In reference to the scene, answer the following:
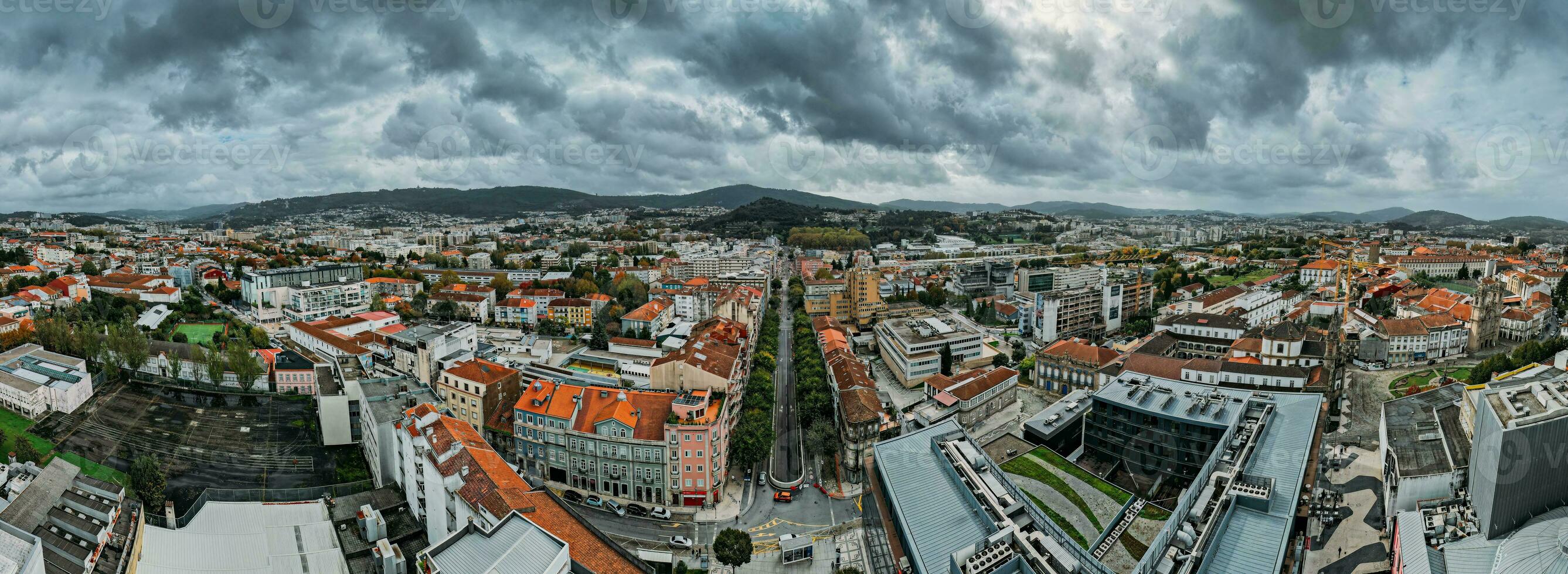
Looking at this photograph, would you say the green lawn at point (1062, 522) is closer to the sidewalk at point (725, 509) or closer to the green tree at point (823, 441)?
the green tree at point (823, 441)

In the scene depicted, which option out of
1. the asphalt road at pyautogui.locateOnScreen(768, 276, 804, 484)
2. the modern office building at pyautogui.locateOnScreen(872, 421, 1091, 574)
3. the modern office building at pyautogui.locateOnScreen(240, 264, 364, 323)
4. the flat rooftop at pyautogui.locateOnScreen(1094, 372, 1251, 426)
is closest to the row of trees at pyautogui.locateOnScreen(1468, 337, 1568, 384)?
the flat rooftop at pyautogui.locateOnScreen(1094, 372, 1251, 426)

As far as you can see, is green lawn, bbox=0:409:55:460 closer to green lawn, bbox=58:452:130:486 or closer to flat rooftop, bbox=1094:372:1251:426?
green lawn, bbox=58:452:130:486

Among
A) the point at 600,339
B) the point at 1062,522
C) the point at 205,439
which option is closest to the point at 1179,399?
the point at 1062,522

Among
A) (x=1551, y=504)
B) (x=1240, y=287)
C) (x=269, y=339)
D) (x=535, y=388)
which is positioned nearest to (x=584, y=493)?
(x=535, y=388)

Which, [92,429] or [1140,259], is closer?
[92,429]

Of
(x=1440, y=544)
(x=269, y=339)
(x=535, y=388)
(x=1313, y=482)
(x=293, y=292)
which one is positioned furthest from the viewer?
(x=293, y=292)

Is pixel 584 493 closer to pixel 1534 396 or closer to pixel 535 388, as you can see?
pixel 535 388

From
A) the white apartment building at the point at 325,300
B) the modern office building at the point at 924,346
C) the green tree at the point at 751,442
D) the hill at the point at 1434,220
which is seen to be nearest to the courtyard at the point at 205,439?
the green tree at the point at 751,442

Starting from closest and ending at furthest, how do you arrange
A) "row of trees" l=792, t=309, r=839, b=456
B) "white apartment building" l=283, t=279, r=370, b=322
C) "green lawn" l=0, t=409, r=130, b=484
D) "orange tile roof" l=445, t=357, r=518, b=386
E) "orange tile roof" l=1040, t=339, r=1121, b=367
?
"green lawn" l=0, t=409, r=130, b=484, "row of trees" l=792, t=309, r=839, b=456, "orange tile roof" l=445, t=357, r=518, b=386, "orange tile roof" l=1040, t=339, r=1121, b=367, "white apartment building" l=283, t=279, r=370, b=322
